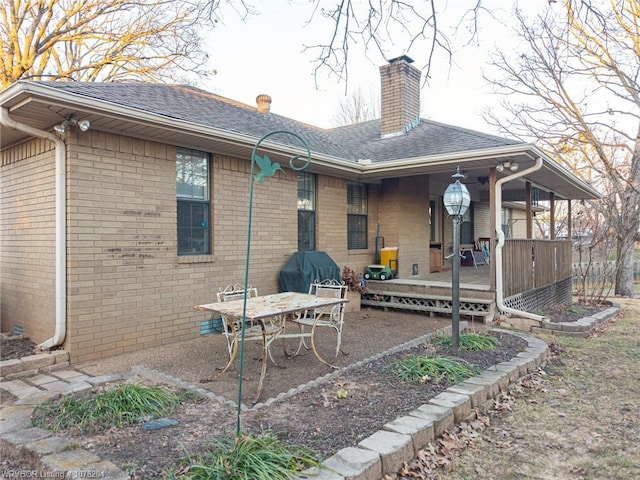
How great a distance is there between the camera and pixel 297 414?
364cm

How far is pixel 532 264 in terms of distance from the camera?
9.56m

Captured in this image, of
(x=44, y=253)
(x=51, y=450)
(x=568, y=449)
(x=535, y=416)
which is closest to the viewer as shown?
(x=51, y=450)

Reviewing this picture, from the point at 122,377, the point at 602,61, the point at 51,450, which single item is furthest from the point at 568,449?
the point at 602,61

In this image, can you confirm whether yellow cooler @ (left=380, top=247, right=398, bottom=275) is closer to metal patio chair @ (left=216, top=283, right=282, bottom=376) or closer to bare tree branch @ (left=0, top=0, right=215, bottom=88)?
metal patio chair @ (left=216, top=283, right=282, bottom=376)

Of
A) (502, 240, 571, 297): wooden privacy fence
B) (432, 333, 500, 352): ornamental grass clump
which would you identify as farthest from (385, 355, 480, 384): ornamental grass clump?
(502, 240, 571, 297): wooden privacy fence

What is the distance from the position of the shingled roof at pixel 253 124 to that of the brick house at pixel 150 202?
2.0 inches

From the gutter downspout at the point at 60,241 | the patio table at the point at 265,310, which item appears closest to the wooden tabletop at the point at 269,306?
the patio table at the point at 265,310

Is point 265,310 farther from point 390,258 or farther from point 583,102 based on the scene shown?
point 583,102

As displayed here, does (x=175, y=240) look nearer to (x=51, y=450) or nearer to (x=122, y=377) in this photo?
(x=122, y=377)

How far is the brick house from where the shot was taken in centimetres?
528

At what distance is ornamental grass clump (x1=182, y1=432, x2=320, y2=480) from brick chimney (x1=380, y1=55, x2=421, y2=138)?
9.55m

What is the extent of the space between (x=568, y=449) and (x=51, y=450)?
3.83 metres

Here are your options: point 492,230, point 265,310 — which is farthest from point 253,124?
point 492,230

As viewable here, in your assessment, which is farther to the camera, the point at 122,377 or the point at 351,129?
the point at 351,129
